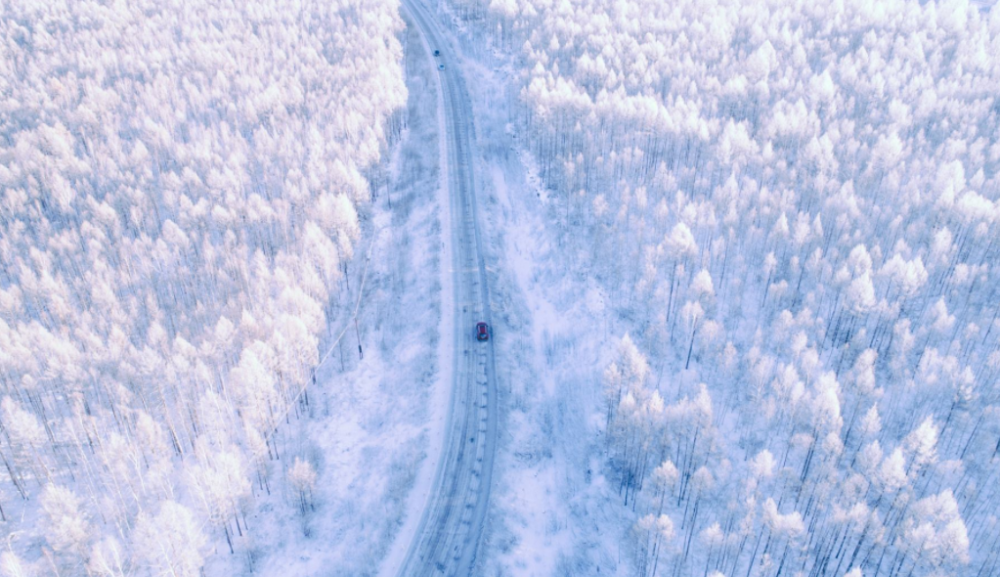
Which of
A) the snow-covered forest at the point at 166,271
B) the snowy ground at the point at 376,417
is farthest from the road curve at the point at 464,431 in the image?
the snow-covered forest at the point at 166,271

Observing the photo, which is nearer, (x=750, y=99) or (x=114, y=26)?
(x=750, y=99)

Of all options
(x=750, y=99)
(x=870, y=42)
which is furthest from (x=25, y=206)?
(x=870, y=42)

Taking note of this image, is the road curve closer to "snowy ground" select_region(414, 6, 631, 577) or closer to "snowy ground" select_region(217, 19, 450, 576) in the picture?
"snowy ground" select_region(414, 6, 631, 577)

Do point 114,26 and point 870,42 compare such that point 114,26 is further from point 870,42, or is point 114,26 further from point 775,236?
point 870,42

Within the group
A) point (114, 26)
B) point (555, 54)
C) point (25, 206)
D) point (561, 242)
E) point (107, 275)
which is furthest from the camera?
point (114, 26)

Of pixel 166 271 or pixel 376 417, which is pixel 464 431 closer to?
pixel 376 417

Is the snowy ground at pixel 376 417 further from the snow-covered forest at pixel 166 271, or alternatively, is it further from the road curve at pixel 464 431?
the snow-covered forest at pixel 166 271

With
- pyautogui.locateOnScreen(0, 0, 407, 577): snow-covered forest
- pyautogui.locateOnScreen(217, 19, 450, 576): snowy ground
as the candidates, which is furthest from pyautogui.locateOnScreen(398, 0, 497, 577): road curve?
pyautogui.locateOnScreen(0, 0, 407, 577): snow-covered forest
